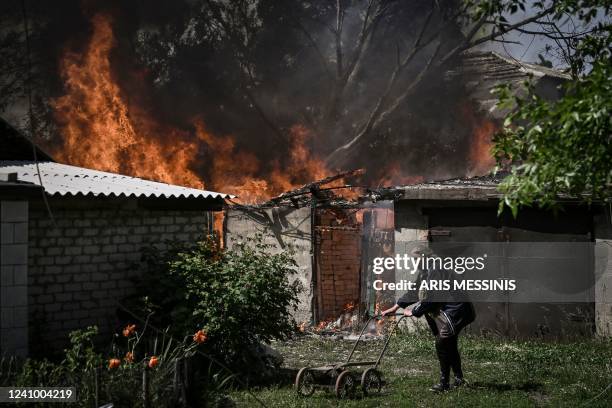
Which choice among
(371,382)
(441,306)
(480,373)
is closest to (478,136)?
(480,373)

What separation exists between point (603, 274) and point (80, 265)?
8.82 m

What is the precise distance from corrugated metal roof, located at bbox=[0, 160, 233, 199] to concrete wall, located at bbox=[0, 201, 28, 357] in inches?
23.8

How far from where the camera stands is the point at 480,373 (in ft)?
33.6

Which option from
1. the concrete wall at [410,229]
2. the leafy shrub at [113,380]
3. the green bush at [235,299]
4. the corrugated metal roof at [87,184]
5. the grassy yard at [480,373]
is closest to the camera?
the leafy shrub at [113,380]

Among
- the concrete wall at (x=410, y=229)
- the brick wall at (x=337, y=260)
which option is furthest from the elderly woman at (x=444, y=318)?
the brick wall at (x=337, y=260)

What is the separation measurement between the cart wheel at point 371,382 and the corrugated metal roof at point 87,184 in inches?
149

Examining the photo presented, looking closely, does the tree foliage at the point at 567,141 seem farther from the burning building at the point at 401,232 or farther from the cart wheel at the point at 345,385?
the burning building at the point at 401,232

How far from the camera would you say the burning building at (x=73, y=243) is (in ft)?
28.1

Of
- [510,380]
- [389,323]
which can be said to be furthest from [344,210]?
[510,380]

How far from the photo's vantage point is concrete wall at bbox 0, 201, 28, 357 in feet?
27.8

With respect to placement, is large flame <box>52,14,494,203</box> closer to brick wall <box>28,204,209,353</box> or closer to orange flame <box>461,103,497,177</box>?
orange flame <box>461,103,497,177</box>

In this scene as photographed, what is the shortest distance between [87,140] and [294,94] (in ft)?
24.1

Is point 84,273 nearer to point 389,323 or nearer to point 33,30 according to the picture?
point 389,323

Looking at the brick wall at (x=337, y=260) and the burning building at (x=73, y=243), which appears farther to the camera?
the brick wall at (x=337, y=260)
